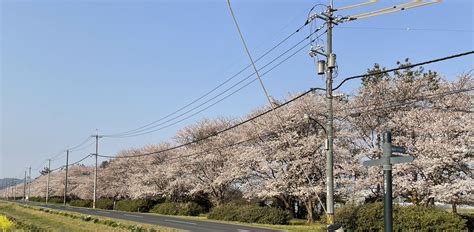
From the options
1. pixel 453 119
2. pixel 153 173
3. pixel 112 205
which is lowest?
pixel 112 205

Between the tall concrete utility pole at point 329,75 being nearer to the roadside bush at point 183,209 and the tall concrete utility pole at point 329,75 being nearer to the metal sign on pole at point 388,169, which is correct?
the metal sign on pole at point 388,169

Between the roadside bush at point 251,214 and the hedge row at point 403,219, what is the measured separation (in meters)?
Result: 10.4

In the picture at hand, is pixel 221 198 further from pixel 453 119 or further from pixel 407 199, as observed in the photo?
pixel 453 119

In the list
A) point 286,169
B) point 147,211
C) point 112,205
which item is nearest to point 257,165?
point 286,169

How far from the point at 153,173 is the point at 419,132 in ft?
120

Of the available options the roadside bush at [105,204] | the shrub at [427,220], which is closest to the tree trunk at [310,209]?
the shrub at [427,220]

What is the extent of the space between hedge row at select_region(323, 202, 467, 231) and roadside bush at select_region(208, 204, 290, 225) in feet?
34.1

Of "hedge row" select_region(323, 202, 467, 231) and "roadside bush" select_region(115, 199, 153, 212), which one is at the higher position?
"hedge row" select_region(323, 202, 467, 231)

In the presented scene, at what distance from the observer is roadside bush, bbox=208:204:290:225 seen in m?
33.5

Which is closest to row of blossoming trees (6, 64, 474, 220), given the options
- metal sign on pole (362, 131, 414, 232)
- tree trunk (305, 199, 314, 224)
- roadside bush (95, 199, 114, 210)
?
tree trunk (305, 199, 314, 224)

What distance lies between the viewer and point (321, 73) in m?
16.6

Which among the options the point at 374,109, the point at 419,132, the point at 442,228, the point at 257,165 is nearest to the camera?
the point at 442,228

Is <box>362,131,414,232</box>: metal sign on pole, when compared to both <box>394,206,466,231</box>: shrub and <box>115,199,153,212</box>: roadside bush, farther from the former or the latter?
<box>115,199,153,212</box>: roadside bush

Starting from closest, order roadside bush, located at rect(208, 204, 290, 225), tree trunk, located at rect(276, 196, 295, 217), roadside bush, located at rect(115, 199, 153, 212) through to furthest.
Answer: roadside bush, located at rect(208, 204, 290, 225), tree trunk, located at rect(276, 196, 295, 217), roadside bush, located at rect(115, 199, 153, 212)
